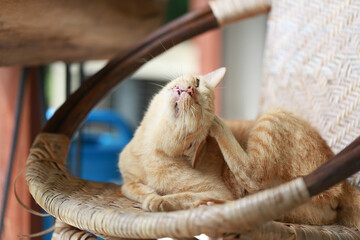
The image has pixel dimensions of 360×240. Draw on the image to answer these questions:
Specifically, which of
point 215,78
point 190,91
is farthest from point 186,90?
point 215,78

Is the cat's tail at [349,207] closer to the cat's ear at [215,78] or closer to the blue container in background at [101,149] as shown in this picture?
the cat's ear at [215,78]

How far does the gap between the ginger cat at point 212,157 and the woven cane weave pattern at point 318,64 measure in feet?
0.63

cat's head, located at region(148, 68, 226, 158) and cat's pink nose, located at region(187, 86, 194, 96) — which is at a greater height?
cat's pink nose, located at region(187, 86, 194, 96)

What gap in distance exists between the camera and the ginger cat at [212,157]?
2.90ft

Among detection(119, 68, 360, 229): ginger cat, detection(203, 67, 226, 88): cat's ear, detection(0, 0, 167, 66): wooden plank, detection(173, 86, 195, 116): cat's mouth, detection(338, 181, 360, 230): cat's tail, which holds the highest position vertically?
detection(0, 0, 167, 66): wooden plank

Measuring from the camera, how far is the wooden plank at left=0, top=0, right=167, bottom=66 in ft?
3.35

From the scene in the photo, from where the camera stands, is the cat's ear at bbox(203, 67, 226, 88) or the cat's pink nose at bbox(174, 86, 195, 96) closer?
the cat's pink nose at bbox(174, 86, 195, 96)

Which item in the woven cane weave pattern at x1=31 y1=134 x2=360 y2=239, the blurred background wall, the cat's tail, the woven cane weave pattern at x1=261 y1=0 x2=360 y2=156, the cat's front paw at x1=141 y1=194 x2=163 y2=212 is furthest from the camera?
the blurred background wall

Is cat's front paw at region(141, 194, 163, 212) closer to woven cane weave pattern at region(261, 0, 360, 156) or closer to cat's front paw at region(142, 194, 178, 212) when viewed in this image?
cat's front paw at region(142, 194, 178, 212)

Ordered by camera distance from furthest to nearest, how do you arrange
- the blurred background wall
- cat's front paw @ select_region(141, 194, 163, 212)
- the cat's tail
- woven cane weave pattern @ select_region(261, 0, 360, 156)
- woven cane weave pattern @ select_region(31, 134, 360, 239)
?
the blurred background wall, woven cane weave pattern @ select_region(261, 0, 360, 156), the cat's tail, cat's front paw @ select_region(141, 194, 163, 212), woven cane weave pattern @ select_region(31, 134, 360, 239)

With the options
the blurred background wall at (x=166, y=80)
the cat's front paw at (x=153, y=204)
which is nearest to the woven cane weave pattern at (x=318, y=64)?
the cat's front paw at (x=153, y=204)

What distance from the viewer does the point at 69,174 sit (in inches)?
41.5

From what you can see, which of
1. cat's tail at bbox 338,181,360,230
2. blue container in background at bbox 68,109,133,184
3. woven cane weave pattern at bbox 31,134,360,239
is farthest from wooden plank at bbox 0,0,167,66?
cat's tail at bbox 338,181,360,230

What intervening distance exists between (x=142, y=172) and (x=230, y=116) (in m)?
1.95
